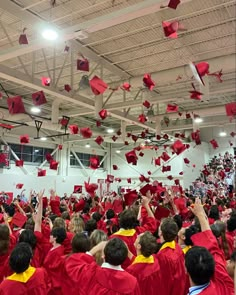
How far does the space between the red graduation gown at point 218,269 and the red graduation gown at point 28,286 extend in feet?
4.00

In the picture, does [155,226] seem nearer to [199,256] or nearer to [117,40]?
[199,256]

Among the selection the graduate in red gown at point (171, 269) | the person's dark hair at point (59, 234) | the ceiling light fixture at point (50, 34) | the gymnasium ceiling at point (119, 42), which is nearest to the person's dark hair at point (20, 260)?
the person's dark hair at point (59, 234)

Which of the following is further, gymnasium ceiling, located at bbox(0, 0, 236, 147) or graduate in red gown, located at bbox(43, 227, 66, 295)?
gymnasium ceiling, located at bbox(0, 0, 236, 147)

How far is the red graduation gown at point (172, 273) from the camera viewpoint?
2592 millimetres

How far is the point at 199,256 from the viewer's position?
5.75 feet

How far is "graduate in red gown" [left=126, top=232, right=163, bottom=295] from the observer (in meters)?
2.38

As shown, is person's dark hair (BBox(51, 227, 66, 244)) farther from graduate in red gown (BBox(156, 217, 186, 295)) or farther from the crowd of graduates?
graduate in red gown (BBox(156, 217, 186, 295))

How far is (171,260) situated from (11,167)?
44.9 feet

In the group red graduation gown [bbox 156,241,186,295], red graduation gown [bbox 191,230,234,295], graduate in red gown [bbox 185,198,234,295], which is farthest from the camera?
red graduation gown [bbox 156,241,186,295]

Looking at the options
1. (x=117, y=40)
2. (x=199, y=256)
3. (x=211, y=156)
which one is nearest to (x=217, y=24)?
(x=117, y=40)

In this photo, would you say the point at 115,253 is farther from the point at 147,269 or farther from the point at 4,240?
the point at 4,240

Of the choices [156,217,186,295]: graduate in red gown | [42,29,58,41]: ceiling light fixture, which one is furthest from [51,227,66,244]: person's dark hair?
[42,29,58,41]: ceiling light fixture

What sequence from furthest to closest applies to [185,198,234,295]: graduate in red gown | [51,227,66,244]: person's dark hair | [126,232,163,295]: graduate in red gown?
[51,227,66,244]: person's dark hair → [126,232,163,295]: graduate in red gown → [185,198,234,295]: graduate in red gown

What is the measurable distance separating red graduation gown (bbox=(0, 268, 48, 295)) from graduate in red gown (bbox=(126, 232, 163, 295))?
2.24 feet
